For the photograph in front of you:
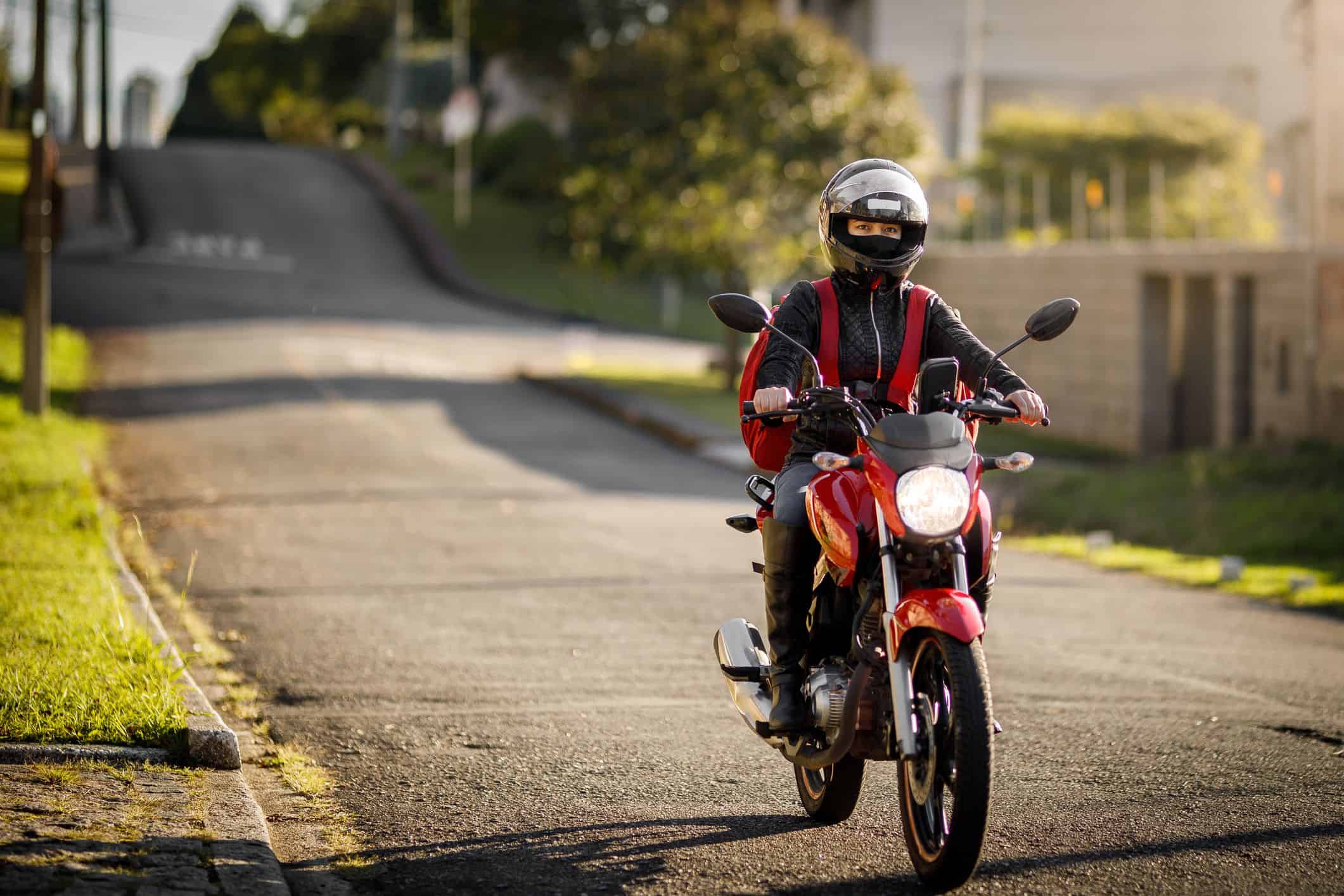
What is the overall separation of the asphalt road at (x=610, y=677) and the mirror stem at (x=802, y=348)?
1.45 metres

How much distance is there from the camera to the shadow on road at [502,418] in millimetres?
16969

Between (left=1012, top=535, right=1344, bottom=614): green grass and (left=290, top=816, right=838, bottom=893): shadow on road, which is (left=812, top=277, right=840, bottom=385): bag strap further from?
(left=1012, top=535, right=1344, bottom=614): green grass

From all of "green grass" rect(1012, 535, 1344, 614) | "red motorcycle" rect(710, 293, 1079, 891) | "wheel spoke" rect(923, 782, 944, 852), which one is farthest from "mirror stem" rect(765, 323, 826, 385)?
"green grass" rect(1012, 535, 1344, 614)

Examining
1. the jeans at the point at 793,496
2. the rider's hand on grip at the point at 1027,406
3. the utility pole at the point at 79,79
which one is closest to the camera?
the rider's hand on grip at the point at 1027,406

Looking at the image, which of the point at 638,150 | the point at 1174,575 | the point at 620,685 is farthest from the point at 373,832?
the point at 638,150

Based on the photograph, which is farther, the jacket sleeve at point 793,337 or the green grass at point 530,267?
the green grass at point 530,267

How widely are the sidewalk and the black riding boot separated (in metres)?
1.67

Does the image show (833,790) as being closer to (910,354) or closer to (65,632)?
(910,354)

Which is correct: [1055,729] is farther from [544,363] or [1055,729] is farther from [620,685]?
[544,363]

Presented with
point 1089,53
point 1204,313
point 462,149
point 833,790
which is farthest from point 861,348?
point 1089,53

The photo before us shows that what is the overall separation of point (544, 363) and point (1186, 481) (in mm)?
12368

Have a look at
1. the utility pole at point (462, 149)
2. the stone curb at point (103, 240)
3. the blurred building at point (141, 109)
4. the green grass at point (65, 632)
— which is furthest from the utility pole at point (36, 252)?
the blurred building at point (141, 109)

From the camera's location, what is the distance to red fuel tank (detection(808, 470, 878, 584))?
5.16 metres

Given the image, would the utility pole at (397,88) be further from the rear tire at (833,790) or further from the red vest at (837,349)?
the rear tire at (833,790)
